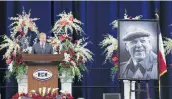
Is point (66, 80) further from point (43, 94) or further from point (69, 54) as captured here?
point (43, 94)

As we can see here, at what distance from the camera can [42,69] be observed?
24.5ft

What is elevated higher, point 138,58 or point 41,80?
point 138,58

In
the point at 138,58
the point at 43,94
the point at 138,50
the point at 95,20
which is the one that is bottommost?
the point at 43,94

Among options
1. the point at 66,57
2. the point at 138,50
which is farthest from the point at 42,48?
the point at 138,50

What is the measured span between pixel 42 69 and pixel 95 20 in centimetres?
325

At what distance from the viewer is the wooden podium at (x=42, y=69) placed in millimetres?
7422

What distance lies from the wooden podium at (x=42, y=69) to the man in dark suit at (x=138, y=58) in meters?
1.02

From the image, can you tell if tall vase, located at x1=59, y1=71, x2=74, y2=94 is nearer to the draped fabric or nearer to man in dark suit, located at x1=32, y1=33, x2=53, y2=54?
man in dark suit, located at x1=32, y1=33, x2=53, y2=54

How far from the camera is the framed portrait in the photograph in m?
7.50

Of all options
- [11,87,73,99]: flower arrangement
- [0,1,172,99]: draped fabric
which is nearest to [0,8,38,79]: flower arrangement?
[11,87,73,99]: flower arrangement

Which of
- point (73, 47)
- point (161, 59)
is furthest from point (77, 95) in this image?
point (161, 59)

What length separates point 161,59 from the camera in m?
8.30

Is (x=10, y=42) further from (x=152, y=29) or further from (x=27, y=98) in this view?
(x=152, y=29)

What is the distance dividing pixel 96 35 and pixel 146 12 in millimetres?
1172
